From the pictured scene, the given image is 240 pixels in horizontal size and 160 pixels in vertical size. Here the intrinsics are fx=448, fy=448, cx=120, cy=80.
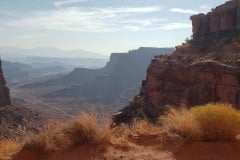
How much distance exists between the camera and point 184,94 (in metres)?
40.2

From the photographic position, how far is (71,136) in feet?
28.3

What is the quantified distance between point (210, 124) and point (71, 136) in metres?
2.68

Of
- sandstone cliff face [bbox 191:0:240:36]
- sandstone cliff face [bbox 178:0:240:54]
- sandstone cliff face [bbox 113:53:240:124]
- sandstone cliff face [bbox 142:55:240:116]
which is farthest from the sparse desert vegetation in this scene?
sandstone cliff face [bbox 191:0:240:36]

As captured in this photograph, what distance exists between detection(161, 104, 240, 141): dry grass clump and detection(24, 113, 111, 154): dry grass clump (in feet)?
5.05

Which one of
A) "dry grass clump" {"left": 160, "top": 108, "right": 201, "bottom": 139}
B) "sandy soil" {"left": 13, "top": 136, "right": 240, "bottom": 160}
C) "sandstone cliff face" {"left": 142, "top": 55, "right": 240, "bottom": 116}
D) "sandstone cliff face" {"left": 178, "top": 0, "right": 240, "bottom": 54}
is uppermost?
"sandstone cliff face" {"left": 178, "top": 0, "right": 240, "bottom": 54}

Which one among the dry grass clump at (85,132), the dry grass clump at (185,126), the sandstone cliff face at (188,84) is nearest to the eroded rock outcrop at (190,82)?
the sandstone cliff face at (188,84)

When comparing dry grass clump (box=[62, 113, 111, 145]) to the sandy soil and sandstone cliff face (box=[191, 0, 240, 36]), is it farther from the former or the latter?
sandstone cliff face (box=[191, 0, 240, 36])

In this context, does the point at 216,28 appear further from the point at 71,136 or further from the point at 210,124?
the point at 71,136

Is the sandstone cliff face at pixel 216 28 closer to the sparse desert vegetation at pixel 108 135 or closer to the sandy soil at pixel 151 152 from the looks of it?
the sparse desert vegetation at pixel 108 135

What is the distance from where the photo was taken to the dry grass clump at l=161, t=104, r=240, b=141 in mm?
8586

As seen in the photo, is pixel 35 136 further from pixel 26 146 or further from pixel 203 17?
pixel 203 17

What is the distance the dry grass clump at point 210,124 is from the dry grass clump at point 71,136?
1539 mm

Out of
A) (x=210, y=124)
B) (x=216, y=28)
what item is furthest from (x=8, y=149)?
(x=216, y=28)

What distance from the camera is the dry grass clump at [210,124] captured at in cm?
859
